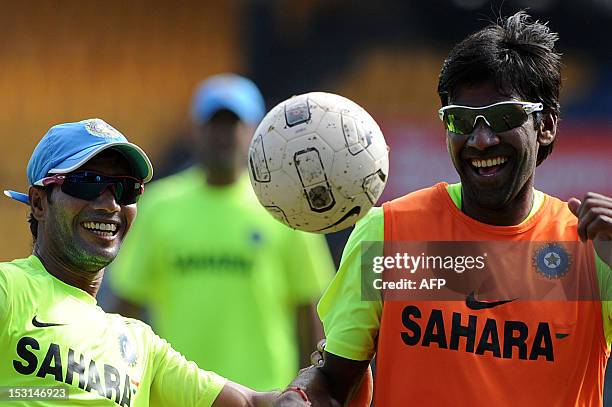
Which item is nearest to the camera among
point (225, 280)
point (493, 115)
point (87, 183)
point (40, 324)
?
point (40, 324)

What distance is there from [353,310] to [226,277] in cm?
318

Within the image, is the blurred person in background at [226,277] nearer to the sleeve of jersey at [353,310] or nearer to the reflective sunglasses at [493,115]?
the sleeve of jersey at [353,310]

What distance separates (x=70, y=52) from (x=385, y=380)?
908 cm

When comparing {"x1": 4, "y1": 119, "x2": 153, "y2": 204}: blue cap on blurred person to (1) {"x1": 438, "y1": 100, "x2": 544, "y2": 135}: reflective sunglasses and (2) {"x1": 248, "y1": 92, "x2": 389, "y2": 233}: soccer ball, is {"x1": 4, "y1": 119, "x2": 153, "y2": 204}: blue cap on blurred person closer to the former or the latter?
(2) {"x1": 248, "y1": 92, "x2": 389, "y2": 233}: soccer ball

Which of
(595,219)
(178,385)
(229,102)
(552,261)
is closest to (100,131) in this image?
(178,385)

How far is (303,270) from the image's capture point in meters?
7.77

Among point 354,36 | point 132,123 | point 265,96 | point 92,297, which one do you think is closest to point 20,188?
point 132,123

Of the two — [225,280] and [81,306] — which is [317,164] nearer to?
[81,306]

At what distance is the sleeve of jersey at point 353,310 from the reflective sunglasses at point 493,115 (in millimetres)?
456

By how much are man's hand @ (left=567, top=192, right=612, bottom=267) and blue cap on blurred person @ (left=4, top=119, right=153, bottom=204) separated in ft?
5.55

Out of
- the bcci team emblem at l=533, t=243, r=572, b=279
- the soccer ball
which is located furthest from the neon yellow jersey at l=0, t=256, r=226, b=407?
the bcci team emblem at l=533, t=243, r=572, b=279

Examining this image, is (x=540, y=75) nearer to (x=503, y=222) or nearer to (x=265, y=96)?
(x=503, y=222)

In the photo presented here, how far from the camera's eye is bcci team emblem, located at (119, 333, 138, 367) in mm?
4590

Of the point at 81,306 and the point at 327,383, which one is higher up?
the point at 81,306
